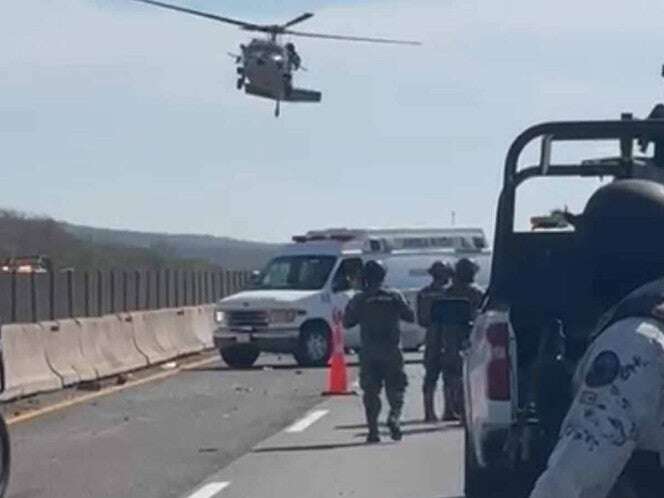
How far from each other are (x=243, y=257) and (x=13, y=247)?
182 feet

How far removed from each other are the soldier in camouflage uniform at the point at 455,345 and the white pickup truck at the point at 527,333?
31.6 ft

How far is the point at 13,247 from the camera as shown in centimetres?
8325

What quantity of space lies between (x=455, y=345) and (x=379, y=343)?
7.10 ft

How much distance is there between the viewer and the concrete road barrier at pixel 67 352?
88.8 ft

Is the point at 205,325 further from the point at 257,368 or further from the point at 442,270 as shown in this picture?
the point at 442,270

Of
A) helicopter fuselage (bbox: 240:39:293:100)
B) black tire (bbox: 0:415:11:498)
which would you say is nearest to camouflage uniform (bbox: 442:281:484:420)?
black tire (bbox: 0:415:11:498)

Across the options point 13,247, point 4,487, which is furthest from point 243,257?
point 4,487

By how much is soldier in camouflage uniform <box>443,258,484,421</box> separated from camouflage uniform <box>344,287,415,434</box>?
2.92ft

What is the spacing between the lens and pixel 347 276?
36.7 metres

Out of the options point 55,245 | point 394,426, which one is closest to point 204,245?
point 55,245

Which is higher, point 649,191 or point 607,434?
point 649,191

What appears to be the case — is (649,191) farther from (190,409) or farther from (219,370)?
(219,370)

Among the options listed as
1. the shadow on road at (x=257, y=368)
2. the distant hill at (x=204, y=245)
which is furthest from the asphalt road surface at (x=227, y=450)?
the distant hill at (x=204, y=245)

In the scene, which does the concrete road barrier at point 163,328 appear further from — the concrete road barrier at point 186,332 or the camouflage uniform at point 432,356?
the camouflage uniform at point 432,356
